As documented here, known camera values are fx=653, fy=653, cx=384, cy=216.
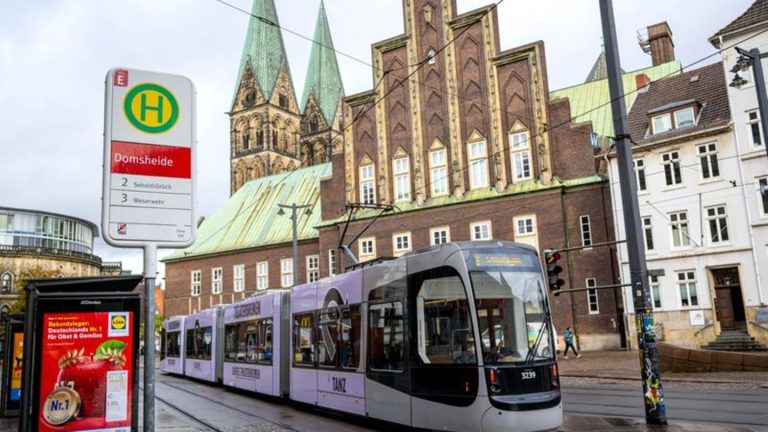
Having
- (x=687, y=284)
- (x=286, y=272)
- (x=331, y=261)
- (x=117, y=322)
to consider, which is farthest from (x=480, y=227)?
(x=117, y=322)

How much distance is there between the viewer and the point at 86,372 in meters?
6.94

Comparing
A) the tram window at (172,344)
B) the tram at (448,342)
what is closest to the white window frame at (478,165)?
the tram window at (172,344)

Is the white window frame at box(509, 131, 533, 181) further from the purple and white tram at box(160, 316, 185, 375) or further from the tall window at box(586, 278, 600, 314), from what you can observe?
the purple and white tram at box(160, 316, 185, 375)

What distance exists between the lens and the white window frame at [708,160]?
29500mm

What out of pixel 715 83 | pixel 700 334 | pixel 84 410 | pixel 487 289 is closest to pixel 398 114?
pixel 715 83

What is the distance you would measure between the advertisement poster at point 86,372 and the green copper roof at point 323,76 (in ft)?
286

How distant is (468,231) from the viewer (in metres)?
36.2

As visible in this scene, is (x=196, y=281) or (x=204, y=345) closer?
(x=204, y=345)

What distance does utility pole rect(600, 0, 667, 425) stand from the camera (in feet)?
38.5

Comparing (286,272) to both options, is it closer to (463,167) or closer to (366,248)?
(366,248)

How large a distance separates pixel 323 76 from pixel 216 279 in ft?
169

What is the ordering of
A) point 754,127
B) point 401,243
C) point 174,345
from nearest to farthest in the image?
point 754,127 → point 174,345 → point 401,243

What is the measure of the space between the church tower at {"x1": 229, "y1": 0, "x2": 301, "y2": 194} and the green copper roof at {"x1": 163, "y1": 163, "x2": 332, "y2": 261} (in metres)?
22.8

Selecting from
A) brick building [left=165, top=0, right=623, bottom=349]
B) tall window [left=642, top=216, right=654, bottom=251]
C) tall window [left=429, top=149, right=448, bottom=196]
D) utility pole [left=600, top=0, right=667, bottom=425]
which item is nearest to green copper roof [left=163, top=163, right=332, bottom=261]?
brick building [left=165, top=0, right=623, bottom=349]
